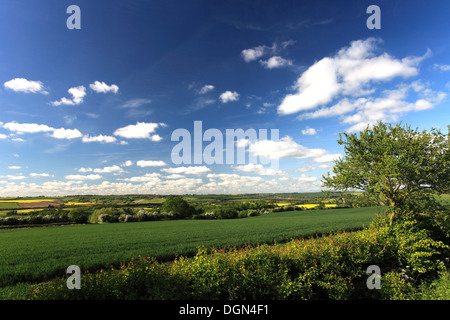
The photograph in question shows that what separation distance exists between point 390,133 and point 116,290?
66.6ft

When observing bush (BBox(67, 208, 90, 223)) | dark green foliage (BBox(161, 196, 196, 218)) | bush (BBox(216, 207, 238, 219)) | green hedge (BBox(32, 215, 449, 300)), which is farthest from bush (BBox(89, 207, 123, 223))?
green hedge (BBox(32, 215, 449, 300))

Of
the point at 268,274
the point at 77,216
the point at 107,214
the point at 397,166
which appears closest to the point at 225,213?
the point at 107,214

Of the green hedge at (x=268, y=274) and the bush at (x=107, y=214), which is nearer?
the green hedge at (x=268, y=274)

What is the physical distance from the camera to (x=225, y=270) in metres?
7.20

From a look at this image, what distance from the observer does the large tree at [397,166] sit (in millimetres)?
14042

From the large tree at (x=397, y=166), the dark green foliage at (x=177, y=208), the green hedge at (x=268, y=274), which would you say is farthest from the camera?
the dark green foliage at (x=177, y=208)

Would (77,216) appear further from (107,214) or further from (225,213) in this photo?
(225,213)

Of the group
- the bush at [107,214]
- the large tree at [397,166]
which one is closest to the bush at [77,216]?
the bush at [107,214]

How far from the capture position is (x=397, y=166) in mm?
13633

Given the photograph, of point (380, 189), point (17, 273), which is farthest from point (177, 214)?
point (380, 189)

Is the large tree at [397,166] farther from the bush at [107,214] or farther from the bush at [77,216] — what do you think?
the bush at [77,216]

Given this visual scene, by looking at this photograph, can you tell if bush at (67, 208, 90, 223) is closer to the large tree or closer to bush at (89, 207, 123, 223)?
bush at (89, 207, 123, 223)

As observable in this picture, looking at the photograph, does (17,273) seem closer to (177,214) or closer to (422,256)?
(422,256)

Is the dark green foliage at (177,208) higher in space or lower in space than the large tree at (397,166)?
lower
